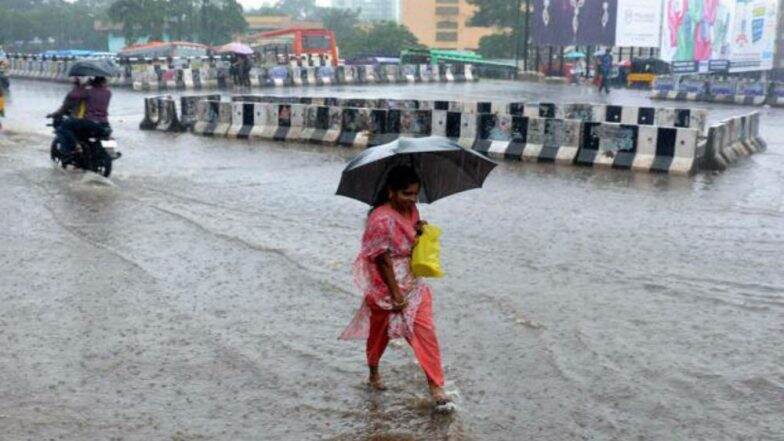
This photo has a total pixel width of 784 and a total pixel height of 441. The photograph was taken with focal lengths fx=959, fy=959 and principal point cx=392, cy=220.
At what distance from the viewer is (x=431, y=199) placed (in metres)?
5.67

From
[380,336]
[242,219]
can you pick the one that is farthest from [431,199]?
[242,219]

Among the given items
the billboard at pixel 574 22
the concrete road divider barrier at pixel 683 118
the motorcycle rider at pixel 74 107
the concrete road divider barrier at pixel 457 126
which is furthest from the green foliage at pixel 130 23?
the motorcycle rider at pixel 74 107

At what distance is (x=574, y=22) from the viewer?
48906mm

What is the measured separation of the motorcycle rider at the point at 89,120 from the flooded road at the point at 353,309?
543 mm

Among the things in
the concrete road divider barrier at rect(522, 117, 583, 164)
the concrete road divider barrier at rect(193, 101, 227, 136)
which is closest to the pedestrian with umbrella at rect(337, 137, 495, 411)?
the concrete road divider barrier at rect(522, 117, 583, 164)

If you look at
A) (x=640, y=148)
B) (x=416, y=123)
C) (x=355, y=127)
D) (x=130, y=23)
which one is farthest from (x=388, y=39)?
(x=640, y=148)

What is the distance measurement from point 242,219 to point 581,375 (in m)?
5.75

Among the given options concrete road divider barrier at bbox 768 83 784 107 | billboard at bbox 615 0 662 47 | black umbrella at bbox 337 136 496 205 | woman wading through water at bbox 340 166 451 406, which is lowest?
concrete road divider barrier at bbox 768 83 784 107

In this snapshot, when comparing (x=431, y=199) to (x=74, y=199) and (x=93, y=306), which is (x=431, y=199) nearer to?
(x=93, y=306)

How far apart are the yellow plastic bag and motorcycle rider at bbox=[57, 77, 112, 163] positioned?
928 centimetres

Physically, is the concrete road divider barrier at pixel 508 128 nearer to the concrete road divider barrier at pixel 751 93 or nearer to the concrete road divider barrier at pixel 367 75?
the concrete road divider barrier at pixel 751 93

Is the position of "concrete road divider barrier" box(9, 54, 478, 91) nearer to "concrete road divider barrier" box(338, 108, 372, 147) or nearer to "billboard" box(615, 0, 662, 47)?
"billboard" box(615, 0, 662, 47)

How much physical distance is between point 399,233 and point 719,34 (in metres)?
55.2

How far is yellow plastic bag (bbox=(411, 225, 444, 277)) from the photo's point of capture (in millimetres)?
5277
